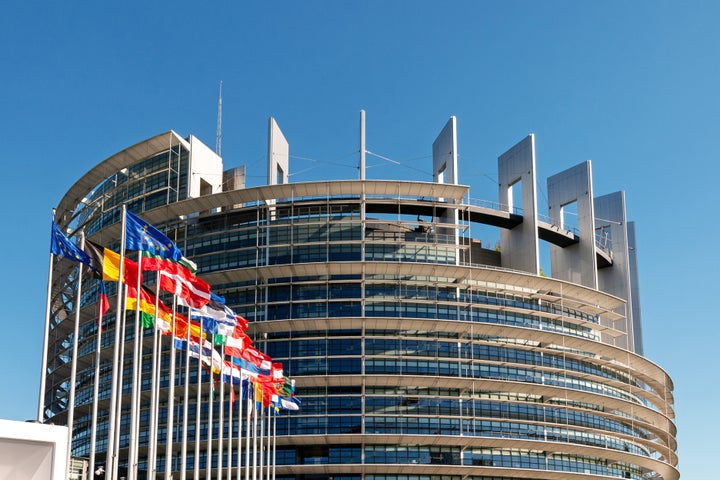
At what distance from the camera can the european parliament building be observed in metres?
94.9

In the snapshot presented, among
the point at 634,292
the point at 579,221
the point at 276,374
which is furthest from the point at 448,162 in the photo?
the point at 276,374

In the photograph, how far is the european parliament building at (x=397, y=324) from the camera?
94.9 metres

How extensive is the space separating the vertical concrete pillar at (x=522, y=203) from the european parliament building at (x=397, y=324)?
0.79 ft

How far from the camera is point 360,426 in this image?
9431 centimetres

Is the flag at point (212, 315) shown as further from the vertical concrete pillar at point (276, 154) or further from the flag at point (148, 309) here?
the vertical concrete pillar at point (276, 154)

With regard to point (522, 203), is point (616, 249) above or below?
below

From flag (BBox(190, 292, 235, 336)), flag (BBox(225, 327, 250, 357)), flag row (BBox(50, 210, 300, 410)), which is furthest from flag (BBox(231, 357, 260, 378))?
flag (BBox(190, 292, 235, 336))

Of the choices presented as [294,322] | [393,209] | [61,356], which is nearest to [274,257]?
[294,322]

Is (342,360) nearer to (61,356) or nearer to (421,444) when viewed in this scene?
(421,444)

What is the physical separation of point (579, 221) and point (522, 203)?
376 inches

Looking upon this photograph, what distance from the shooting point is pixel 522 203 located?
109250 millimetres

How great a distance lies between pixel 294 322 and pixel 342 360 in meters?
6.44

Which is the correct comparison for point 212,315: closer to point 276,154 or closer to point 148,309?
point 148,309

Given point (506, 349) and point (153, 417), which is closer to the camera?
point (153, 417)
